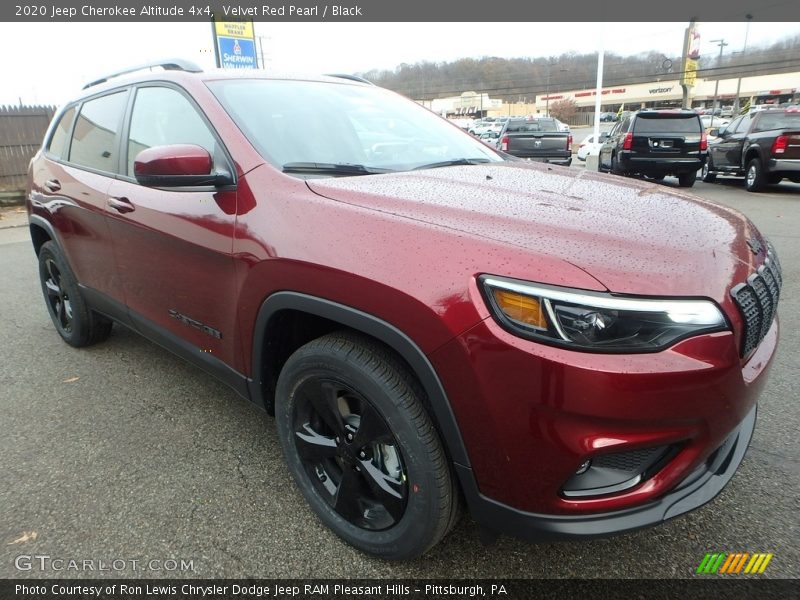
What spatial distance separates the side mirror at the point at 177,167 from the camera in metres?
2.02

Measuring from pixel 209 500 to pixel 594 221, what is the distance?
181 cm

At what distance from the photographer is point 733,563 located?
6.11 ft

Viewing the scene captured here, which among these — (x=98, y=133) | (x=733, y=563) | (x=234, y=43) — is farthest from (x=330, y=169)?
(x=234, y=43)

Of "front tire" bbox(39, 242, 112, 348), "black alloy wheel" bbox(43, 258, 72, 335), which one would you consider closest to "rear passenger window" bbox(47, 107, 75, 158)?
"front tire" bbox(39, 242, 112, 348)

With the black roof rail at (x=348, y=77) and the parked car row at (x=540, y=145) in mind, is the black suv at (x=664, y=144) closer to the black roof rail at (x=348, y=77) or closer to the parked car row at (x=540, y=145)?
the parked car row at (x=540, y=145)

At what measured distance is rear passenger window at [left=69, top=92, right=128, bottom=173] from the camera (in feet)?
9.90

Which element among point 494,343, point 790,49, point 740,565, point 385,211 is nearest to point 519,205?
point 385,211

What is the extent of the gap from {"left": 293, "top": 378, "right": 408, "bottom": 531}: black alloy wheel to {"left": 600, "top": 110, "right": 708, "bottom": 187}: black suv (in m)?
12.2

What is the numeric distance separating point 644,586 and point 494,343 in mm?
1074

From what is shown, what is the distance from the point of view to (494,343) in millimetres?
1381

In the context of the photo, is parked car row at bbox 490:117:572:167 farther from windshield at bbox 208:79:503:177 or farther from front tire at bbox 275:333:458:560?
front tire at bbox 275:333:458:560

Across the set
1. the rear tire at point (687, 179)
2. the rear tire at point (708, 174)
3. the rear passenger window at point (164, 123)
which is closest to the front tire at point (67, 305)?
the rear passenger window at point (164, 123)

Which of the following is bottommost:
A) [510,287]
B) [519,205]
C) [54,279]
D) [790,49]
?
[54,279]

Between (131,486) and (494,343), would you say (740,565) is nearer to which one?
(494,343)
